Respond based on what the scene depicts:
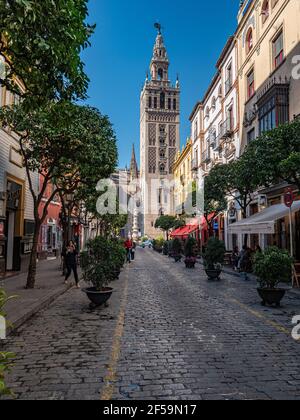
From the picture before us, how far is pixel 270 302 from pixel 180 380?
19.4ft

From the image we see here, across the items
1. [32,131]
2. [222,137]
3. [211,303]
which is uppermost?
[222,137]

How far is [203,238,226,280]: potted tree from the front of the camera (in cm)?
1538

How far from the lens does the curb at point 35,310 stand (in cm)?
712

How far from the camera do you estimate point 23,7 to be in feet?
15.2

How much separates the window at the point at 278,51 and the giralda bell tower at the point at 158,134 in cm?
6949

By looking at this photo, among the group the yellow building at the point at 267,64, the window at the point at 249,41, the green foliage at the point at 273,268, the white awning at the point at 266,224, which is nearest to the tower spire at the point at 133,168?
the yellow building at the point at 267,64

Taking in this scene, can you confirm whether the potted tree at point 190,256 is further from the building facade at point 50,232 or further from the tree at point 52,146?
the tree at point 52,146

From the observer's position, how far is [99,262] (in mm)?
9539

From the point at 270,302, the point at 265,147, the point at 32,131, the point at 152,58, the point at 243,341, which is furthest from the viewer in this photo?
the point at 152,58

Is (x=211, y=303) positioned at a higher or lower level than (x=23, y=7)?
lower

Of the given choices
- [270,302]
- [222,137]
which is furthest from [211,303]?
[222,137]

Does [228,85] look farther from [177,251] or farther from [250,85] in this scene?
[177,251]
